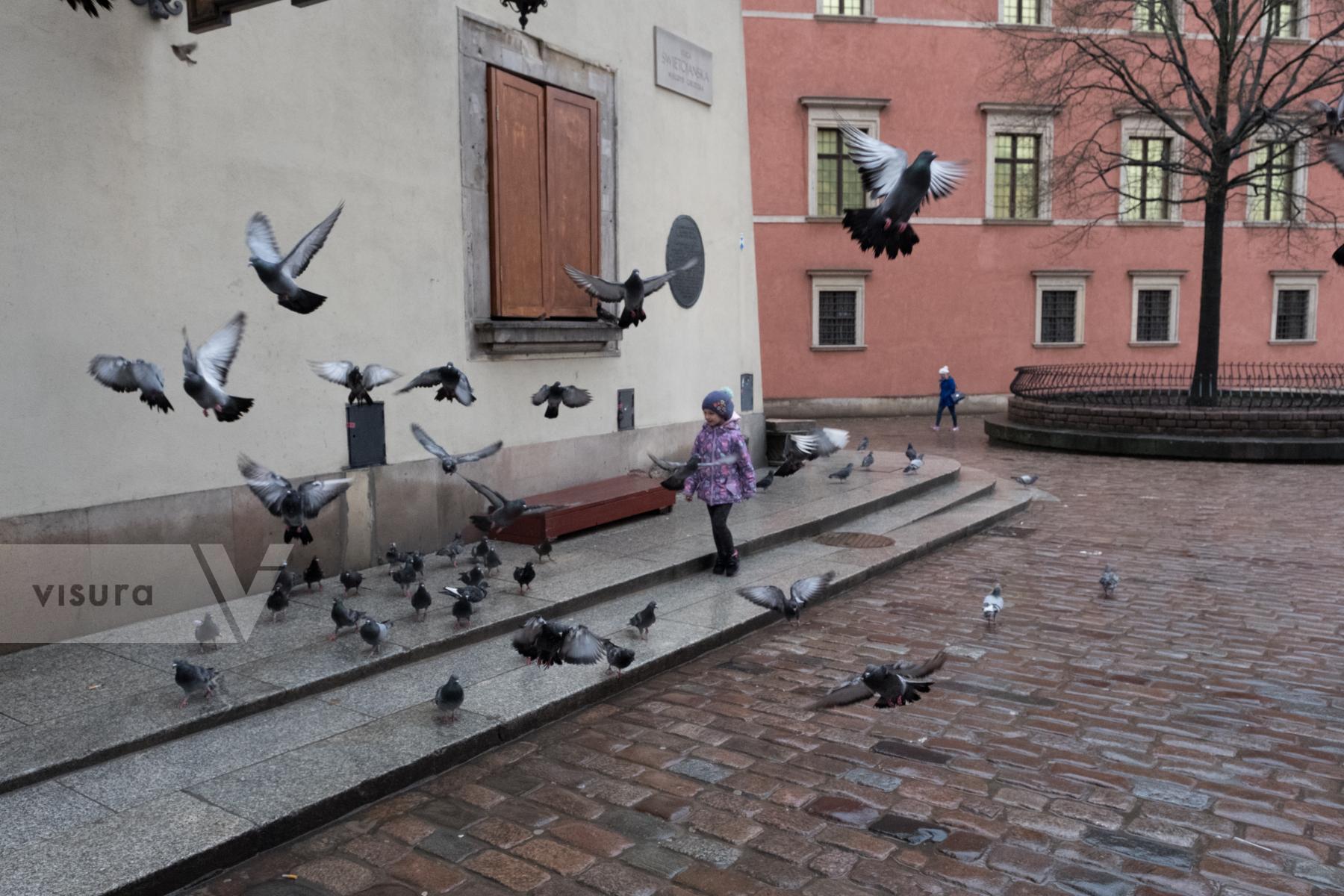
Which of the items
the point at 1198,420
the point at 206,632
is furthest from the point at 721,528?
the point at 1198,420

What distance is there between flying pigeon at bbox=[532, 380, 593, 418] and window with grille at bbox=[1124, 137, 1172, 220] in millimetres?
26028

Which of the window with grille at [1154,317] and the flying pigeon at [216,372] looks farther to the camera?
the window with grille at [1154,317]

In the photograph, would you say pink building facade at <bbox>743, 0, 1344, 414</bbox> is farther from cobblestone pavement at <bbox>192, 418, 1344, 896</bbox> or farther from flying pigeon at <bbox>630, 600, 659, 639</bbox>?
flying pigeon at <bbox>630, 600, 659, 639</bbox>

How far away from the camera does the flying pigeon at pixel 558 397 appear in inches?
314

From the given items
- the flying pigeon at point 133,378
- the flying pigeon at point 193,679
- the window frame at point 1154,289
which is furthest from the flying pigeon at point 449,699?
the window frame at point 1154,289

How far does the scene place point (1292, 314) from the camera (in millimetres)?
30594

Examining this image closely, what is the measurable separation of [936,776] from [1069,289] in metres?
27.1

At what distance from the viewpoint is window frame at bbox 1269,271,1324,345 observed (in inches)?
1190

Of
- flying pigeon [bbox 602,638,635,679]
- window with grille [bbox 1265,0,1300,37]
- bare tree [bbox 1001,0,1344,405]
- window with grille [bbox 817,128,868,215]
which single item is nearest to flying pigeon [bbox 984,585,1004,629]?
flying pigeon [bbox 602,638,635,679]

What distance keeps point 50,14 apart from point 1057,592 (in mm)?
8763

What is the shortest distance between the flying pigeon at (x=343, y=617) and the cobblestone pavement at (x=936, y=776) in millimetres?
1647

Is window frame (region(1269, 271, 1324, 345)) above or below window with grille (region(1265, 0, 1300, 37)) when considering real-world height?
below

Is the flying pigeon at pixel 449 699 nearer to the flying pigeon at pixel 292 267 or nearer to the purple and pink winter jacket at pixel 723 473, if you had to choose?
the flying pigeon at pixel 292 267

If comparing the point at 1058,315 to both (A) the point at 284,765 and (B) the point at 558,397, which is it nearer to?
(B) the point at 558,397
